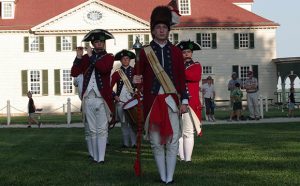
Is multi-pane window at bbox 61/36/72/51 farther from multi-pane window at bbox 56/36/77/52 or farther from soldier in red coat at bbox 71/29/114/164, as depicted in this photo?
soldier in red coat at bbox 71/29/114/164

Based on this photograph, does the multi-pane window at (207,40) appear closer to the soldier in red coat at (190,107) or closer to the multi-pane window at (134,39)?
the multi-pane window at (134,39)

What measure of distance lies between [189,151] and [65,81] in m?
36.9

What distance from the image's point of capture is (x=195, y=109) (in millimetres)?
9586

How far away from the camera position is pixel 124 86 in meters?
12.4

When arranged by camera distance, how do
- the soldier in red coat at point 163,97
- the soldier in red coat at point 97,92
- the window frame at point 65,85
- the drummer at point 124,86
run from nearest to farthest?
the soldier in red coat at point 163,97, the soldier in red coat at point 97,92, the drummer at point 124,86, the window frame at point 65,85

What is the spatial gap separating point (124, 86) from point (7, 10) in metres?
36.6

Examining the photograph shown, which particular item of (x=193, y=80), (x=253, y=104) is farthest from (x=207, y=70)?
(x=193, y=80)

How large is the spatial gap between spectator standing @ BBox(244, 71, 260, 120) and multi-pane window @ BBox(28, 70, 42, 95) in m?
25.2

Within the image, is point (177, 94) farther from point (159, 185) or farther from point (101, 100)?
point (101, 100)

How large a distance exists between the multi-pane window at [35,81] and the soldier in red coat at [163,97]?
3881 centimetres

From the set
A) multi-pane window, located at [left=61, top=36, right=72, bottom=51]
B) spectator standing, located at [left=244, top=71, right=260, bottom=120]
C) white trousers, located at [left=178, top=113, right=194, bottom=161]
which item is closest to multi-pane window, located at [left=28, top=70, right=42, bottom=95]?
multi-pane window, located at [left=61, top=36, right=72, bottom=51]

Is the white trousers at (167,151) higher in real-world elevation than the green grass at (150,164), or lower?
higher

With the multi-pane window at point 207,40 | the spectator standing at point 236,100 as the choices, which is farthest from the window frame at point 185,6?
the spectator standing at point 236,100

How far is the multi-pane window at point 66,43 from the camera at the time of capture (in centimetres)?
4522
